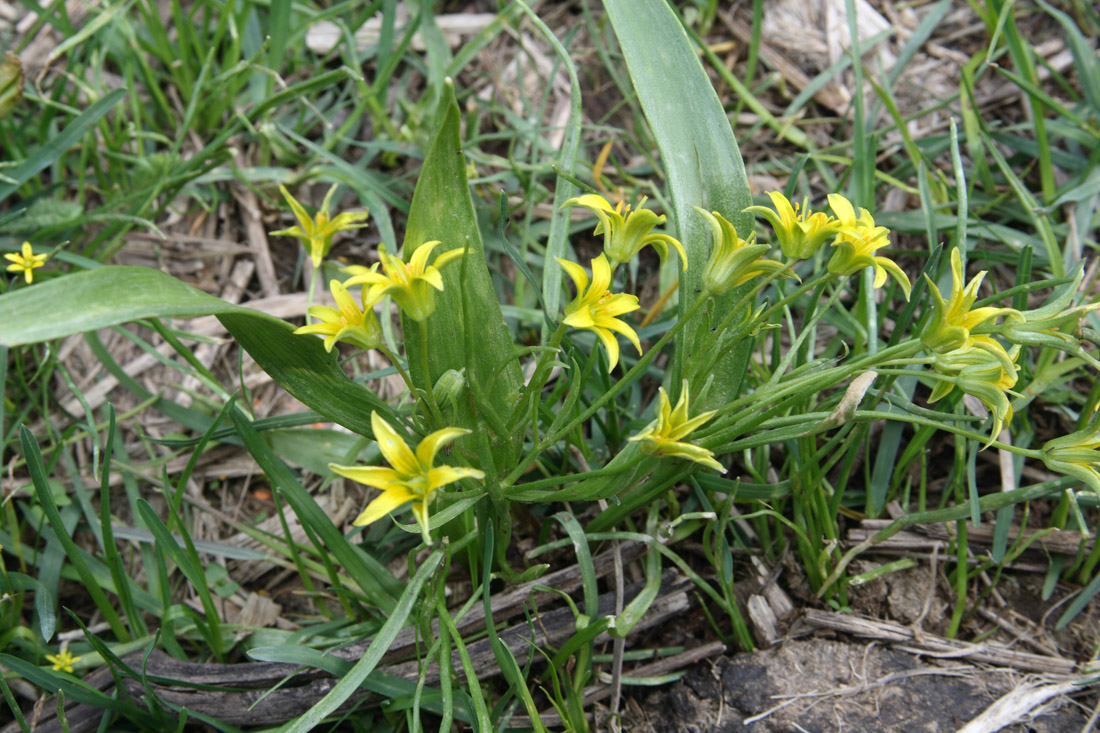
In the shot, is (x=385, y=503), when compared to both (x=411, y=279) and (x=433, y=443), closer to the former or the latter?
(x=433, y=443)

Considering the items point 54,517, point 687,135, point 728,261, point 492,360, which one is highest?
point 687,135

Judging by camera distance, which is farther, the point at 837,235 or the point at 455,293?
the point at 455,293

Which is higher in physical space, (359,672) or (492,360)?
(492,360)

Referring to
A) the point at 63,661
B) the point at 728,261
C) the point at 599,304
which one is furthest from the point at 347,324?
the point at 63,661

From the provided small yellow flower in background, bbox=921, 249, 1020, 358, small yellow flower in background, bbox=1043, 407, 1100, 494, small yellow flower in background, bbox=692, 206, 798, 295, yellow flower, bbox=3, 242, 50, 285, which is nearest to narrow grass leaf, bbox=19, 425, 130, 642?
yellow flower, bbox=3, 242, 50, 285

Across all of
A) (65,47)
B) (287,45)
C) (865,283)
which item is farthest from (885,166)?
(65,47)

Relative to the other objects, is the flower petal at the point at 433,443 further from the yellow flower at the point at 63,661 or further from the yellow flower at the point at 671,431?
the yellow flower at the point at 63,661

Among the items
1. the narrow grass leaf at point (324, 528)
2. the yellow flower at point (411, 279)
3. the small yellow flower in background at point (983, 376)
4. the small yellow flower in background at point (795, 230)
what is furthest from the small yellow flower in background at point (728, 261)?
the narrow grass leaf at point (324, 528)
